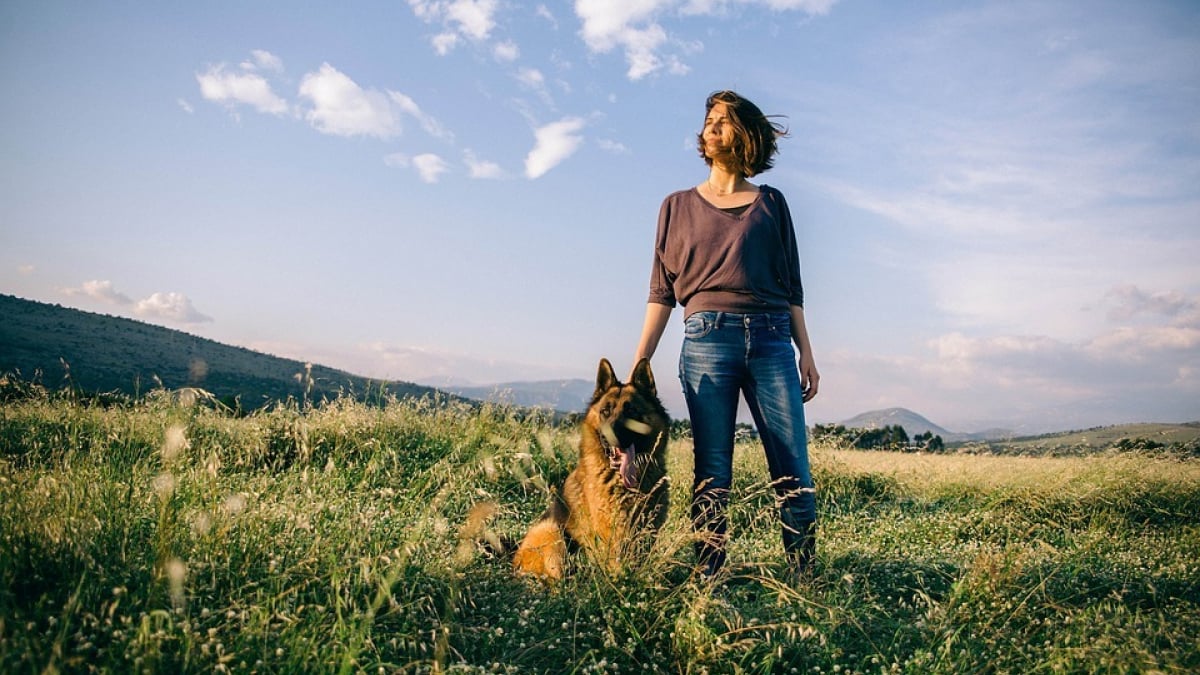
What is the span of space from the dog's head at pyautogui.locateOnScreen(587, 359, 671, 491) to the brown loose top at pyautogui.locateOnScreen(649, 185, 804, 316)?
1.81ft

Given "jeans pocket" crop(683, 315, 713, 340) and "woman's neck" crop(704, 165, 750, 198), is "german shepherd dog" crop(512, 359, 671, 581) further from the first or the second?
"woman's neck" crop(704, 165, 750, 198)

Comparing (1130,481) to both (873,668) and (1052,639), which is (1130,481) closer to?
(1052,639)

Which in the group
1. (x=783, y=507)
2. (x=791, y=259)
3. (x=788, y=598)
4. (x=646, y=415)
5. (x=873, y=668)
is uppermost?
(x=791, y=259)

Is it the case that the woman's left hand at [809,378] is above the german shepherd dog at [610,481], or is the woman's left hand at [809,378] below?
above

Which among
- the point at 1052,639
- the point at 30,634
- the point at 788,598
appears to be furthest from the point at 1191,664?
the point at 30,634

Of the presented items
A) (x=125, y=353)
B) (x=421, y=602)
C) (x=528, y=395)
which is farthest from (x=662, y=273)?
(x=125, y=353)

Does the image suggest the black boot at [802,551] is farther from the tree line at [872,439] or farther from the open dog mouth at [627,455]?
the tree line at [872,439]

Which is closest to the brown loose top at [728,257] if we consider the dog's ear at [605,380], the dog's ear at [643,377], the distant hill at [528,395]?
the dog's ear at [643,377]

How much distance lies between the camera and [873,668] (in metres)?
2.80

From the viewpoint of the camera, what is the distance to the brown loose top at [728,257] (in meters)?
3.70

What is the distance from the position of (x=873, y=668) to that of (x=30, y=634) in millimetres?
3078

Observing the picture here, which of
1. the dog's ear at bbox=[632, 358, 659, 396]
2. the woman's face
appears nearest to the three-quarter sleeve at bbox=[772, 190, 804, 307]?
the woman's face

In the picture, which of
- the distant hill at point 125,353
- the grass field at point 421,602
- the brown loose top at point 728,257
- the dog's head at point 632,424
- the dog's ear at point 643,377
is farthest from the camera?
the distant hill at point 125,353

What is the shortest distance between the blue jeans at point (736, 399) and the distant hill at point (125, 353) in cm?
3232
